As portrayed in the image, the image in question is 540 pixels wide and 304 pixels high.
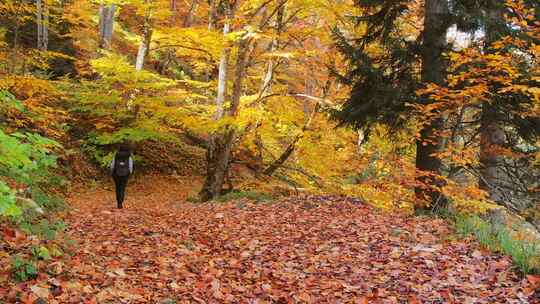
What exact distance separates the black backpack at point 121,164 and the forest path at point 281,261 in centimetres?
150

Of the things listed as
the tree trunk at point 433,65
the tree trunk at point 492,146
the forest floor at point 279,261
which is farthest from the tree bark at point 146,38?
the tree trunk at point 492,146

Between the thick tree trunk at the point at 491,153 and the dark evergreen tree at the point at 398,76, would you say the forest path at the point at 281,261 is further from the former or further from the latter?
the thick tree trunk at the point at 491,153

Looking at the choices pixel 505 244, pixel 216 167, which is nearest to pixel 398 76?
pixel 505 244

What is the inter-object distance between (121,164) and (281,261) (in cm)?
598

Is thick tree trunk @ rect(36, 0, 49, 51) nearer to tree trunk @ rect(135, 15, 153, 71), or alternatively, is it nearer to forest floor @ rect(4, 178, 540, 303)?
tree trunk @ rect(135, 15, 153, 71)

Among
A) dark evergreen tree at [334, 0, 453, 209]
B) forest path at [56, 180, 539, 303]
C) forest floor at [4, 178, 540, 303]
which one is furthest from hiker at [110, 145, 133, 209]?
dark evergreen tree at [334, 0, 453, 209]

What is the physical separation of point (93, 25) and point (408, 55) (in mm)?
18299

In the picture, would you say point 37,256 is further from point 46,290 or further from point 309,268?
point 309,268

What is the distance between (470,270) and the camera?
243 inches

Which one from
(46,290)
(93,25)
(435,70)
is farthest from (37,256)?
(93,25)

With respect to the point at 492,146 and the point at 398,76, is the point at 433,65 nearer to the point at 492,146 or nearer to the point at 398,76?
the point at 398,76

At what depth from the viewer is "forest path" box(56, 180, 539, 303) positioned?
5.38 metres

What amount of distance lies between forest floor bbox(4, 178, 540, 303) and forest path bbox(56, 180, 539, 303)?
0.02 meters

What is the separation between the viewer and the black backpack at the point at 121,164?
11336 mm
